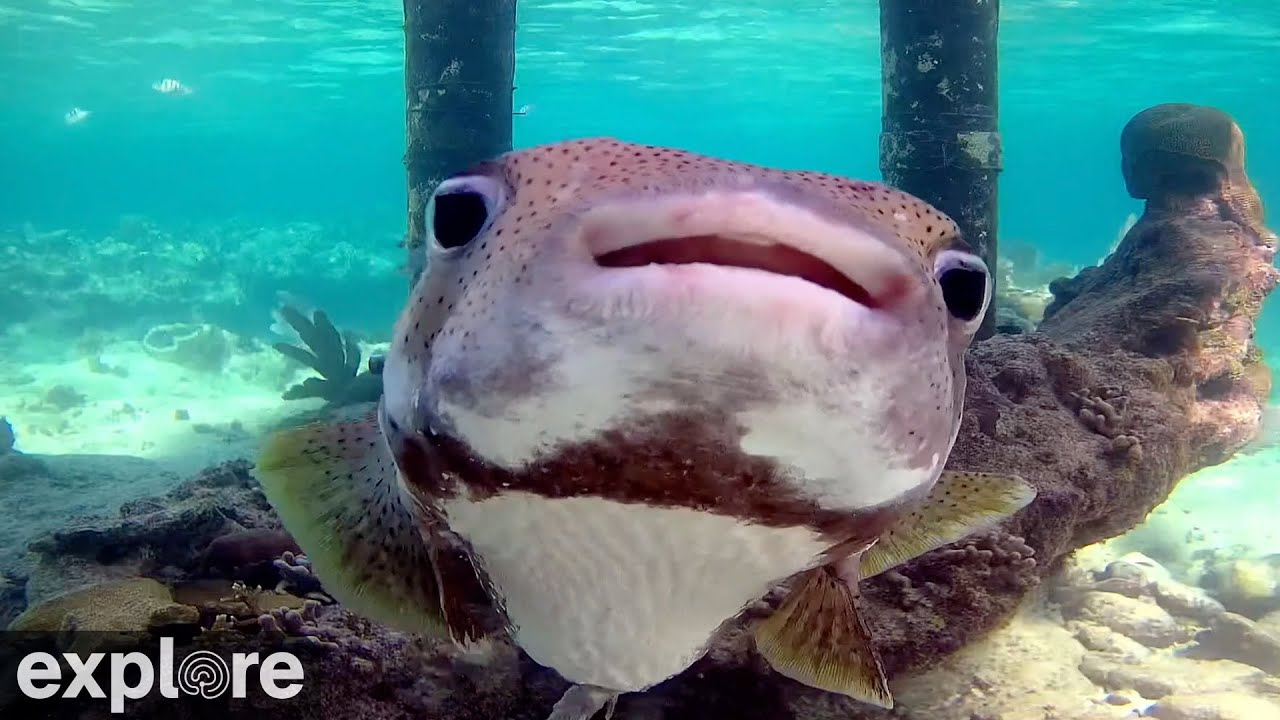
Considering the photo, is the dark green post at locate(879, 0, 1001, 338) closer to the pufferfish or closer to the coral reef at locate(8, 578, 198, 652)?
the pufferfish

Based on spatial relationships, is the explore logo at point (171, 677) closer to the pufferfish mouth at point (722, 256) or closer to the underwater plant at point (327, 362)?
the pufferfish mouth at point (722, 256)

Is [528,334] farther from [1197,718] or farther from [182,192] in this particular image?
[182,192]

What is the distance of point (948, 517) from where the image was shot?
203 cm

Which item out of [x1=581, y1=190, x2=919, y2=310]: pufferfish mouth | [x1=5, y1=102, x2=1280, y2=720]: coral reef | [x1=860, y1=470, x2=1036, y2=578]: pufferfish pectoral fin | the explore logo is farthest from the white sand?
[x1=581, y1=190, x2=919, y2=310]: pufferfish mouth

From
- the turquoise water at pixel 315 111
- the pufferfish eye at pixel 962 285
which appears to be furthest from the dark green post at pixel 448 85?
the pufferfish eye at pixel 962 285

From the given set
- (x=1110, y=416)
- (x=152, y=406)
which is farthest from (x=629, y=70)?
(x=1110, y=416)

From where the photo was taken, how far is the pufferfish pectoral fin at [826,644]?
1.89m

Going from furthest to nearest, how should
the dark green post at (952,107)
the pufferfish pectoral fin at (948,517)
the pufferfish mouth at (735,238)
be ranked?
the dark green post at (952,107) < the pufferfish pectoral fin at (948,517) < the pufferfish mouth at (735,238)

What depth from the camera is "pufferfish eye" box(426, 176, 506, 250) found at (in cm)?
133

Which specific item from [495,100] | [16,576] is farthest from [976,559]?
[495,100]

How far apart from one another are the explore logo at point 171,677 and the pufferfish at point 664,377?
1.38 meters

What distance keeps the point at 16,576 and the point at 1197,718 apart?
6.15 meters

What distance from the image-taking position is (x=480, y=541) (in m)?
1.44

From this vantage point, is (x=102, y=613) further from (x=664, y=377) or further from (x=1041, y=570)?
(x=1041, y=570)
